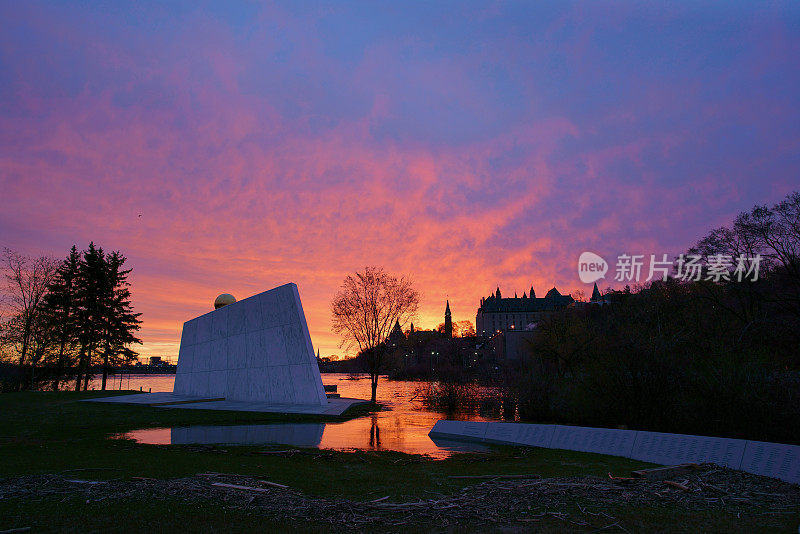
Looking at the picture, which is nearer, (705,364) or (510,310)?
(705,364)

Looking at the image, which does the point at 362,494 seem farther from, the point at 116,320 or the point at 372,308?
the point at 116,320

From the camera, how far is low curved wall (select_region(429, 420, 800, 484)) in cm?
867

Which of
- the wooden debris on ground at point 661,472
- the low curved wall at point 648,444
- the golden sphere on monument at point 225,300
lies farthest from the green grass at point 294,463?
the golden sphere on monument at point 225,300

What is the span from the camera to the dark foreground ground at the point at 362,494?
→ 5680mm

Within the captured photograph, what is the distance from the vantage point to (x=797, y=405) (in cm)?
1081

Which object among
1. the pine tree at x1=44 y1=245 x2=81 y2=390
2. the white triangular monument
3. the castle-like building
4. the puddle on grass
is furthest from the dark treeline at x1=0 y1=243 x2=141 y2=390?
the castle-like building

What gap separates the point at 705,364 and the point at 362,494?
1061 cm

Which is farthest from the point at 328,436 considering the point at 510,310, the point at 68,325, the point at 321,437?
the point at 510,310

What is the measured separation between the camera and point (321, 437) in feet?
47.5

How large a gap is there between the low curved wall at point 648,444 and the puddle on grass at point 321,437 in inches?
37.0

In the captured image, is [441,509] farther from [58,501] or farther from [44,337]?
[44,337]

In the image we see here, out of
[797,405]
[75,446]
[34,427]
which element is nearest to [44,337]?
[34,427]

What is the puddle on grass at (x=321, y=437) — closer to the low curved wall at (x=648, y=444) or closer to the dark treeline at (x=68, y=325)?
the low curved wall at (x=648, y=444)

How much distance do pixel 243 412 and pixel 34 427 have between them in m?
7.19
